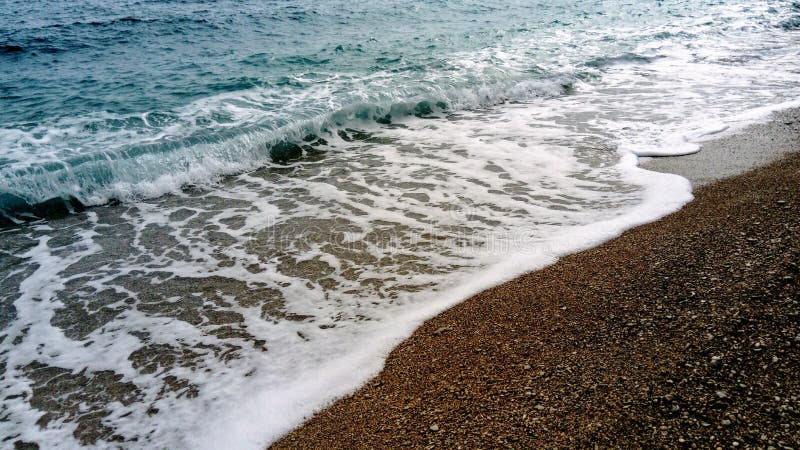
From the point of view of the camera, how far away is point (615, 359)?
2.74m

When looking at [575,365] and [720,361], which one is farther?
[575,365]

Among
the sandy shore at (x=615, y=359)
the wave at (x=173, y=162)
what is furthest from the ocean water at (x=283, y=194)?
the sandy shore at (x=615, y=359)

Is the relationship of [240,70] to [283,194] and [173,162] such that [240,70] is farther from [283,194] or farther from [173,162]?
[283,194]

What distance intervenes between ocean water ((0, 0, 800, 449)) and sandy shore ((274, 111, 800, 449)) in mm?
302

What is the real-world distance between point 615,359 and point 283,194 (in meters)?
4.29

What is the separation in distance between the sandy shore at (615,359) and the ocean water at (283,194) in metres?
0.30

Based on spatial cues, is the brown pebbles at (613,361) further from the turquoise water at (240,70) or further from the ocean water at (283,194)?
the turquoise water at (240,70)

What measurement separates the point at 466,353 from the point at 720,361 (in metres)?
1.43

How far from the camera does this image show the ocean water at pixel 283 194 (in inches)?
123

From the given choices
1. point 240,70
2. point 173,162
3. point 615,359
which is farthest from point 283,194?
point 240,70

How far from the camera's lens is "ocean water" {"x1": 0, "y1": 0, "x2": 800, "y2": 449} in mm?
3123

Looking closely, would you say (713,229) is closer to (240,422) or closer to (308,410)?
(308,410)

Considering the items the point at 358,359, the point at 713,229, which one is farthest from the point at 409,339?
the point at 713,229

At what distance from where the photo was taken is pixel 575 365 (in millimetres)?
2742
